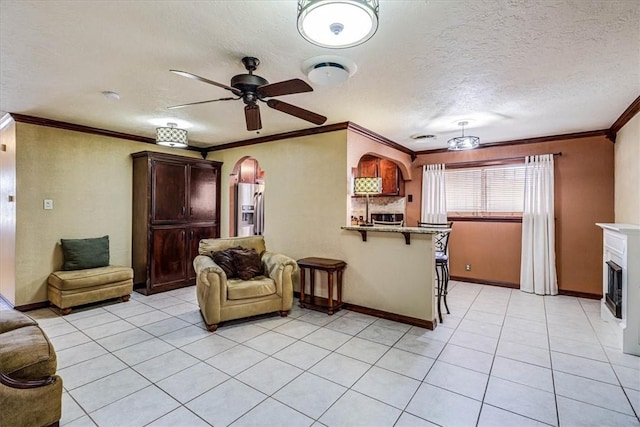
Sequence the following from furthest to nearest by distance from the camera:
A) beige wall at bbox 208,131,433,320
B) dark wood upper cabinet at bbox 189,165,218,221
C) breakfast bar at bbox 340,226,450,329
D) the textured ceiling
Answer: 1. dark wood upper cabinet at bbox 189,165,218,221
2. beige wall at bbox 208,131,433,320
3. breakfast bar at bbox 340,226,450,329
4. the textured ceiling

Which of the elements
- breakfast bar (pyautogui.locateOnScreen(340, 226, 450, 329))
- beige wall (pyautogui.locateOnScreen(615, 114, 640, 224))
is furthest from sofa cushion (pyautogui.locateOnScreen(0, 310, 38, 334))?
beige wall (pyautogui.locateOnScreen(615, 114, 640, 224))

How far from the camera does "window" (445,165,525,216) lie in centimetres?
522

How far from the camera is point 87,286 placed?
398cm

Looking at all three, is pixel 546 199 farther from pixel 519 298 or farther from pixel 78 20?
pixel 78 20

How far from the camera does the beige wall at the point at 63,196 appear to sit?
3955mm

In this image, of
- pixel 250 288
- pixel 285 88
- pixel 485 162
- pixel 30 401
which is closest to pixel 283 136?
pixel 250 288

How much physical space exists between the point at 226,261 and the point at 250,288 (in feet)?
1.71

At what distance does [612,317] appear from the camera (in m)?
3.46

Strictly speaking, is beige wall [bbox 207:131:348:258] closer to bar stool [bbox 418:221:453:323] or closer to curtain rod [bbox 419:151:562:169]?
bar stool [bbox 418:221:453:323]

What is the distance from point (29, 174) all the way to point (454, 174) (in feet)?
21.1

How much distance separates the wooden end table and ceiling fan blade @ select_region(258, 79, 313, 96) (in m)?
2.21

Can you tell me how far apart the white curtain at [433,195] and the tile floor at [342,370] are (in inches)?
88.2

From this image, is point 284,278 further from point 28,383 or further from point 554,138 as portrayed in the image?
point 554,138

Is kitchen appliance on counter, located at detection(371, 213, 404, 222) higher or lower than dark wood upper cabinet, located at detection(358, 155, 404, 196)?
lower
